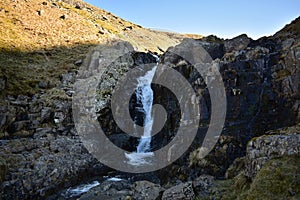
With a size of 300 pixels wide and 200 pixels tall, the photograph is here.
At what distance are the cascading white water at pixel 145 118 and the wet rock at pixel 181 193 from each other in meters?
11.1

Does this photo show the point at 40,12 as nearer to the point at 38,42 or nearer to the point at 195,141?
the point at 38,42

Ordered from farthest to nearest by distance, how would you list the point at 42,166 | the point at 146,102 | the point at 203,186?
the point at 146,102 → the point at 42,166 → the point at 203,186

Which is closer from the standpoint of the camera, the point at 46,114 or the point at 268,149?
the point at 268,149

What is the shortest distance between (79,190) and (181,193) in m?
Answer: 9.03

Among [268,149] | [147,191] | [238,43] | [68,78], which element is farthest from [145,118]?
[268,149]

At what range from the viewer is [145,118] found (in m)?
32.5

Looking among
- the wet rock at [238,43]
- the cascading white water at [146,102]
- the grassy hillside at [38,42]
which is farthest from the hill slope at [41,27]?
the wet rock at [238,43]

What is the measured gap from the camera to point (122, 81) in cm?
3669

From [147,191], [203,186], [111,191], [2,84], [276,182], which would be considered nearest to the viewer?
[276,182]

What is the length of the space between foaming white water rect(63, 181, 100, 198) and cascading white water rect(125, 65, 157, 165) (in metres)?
5.43

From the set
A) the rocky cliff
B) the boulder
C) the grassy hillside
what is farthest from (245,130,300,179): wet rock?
the grassy hillside

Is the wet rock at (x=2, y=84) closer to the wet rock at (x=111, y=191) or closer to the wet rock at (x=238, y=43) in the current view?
the wet rock at (x=111, y=191)

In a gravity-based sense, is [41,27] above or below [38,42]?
above

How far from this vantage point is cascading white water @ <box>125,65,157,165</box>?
26842 millimetres
